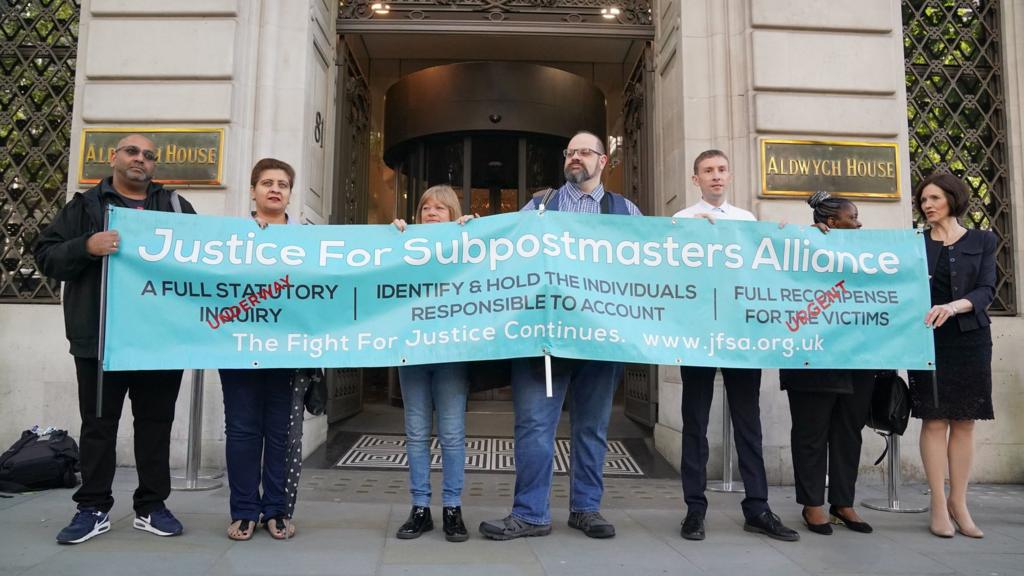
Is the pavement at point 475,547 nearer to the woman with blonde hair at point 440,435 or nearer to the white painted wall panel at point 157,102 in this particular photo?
the woman with blonde hair at point 440,435

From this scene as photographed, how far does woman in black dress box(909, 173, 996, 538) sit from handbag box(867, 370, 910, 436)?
2.5 inches

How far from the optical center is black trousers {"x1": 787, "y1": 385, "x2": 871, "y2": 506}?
418 centimetres

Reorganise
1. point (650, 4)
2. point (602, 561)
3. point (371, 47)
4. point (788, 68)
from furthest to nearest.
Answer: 1. point (371, 47)
2. point (650, 4)
3. point (788, 68)
4. point (602, 561)

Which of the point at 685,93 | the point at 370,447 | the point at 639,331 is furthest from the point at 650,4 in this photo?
the point at 370,447

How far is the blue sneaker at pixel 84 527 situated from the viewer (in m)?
3.56

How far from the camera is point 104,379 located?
3.76 metres

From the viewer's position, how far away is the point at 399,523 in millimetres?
4156

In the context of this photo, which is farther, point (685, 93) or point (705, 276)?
point (685, 93)

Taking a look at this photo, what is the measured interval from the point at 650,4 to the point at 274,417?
5.91 meters

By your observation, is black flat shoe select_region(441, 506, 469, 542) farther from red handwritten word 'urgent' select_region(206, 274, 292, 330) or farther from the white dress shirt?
the white dress shirt

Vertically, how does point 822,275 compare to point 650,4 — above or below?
below

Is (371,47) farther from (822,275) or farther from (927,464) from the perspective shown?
(927,464)

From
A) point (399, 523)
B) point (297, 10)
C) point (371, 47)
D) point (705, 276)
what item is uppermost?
point (371, 47)

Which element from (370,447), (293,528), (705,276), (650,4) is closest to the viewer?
(293,528)
